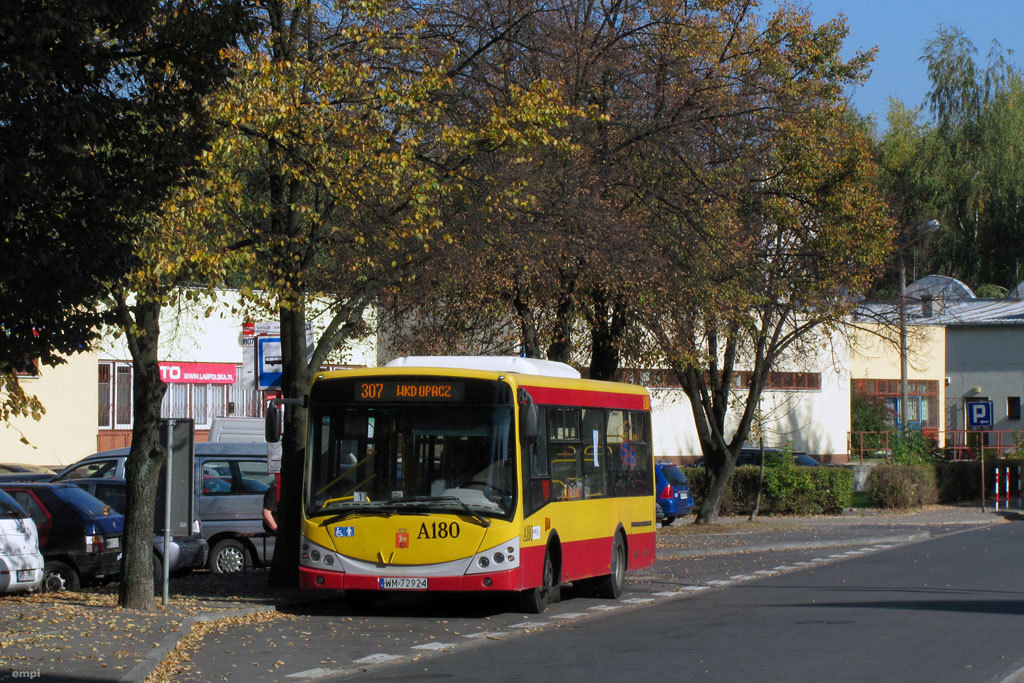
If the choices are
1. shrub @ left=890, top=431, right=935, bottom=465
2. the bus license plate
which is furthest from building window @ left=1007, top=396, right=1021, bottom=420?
the bus license plate

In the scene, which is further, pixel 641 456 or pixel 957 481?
pixel 957 481

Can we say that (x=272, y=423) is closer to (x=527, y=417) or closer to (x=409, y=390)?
(x=409, y=390)

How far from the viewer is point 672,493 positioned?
107 feet

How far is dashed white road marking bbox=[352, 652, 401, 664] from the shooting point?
1157cm

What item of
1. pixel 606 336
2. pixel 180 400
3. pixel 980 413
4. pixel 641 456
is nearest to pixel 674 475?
pixel 980 413

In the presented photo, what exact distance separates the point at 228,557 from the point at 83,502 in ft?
11.3

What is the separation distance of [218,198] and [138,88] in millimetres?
2734

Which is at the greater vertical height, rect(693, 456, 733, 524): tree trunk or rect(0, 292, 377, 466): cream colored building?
rect(0, 292, 377, 466): cream colored building

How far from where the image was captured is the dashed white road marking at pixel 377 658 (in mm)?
11570

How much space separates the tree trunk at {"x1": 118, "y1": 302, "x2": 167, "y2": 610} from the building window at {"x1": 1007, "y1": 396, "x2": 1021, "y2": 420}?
188 ft

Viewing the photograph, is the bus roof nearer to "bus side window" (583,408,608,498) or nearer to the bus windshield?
the bus windshield

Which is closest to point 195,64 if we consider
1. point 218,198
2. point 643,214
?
point 218,198

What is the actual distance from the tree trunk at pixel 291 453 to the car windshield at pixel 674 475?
16.9 metres

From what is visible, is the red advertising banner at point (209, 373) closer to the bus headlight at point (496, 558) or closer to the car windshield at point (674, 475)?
the car windshield at point (674, 475)
